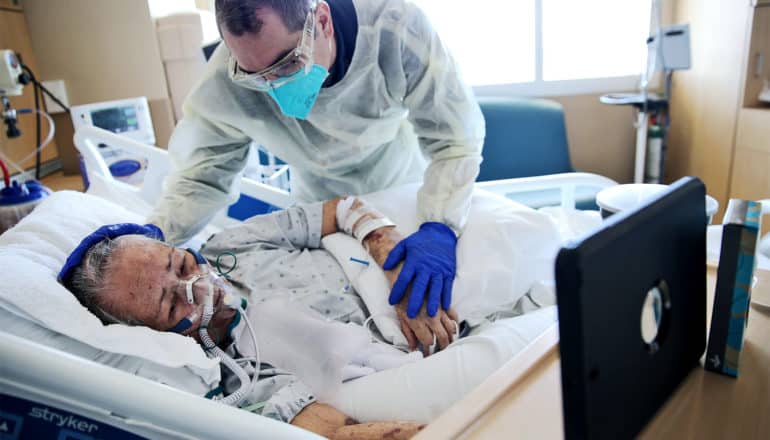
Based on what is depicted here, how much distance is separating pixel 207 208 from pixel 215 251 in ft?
0.48

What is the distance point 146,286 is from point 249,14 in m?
0.58

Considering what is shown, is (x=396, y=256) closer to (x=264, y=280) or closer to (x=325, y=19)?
(x=264, y=280)

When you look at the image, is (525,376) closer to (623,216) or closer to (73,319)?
(623,216)

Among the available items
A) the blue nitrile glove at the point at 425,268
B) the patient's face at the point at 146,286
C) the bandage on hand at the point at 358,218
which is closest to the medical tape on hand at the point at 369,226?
the bandage on hand at the point at 358,218

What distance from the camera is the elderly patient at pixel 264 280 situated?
985 millimetres

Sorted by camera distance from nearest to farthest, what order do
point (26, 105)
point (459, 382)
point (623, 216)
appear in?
point (623, 216) → point (459, 382) → point (26, 105)

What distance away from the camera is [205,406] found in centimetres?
59

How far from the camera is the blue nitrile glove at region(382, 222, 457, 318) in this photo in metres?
1.10

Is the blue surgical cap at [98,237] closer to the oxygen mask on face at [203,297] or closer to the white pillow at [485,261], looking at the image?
the oxygen mask on face at [203,297]

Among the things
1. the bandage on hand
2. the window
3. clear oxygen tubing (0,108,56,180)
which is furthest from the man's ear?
the window

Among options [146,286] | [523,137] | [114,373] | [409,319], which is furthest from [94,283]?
[523,137]

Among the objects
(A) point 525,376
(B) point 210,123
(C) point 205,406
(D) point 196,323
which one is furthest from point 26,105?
(A) point 525,376

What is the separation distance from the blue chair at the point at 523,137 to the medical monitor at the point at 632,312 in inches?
82.3

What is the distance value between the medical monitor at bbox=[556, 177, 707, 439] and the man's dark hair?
0.82m
